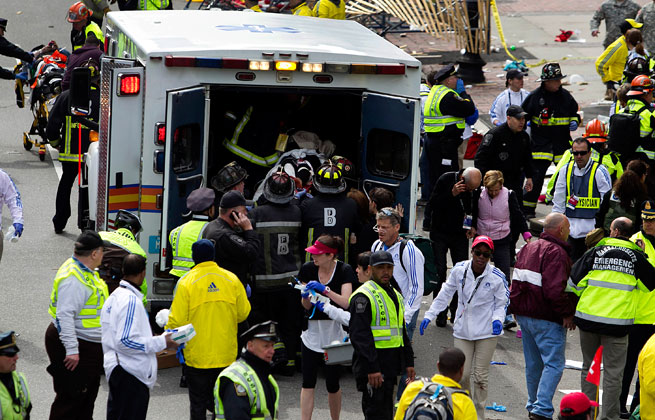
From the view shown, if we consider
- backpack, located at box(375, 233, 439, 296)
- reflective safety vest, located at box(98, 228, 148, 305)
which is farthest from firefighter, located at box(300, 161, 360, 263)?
reflective safety vest, located at box(98, 228, 148, 305)

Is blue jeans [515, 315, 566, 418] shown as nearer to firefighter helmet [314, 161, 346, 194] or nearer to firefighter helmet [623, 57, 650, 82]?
firefighter helmet [314, 161, 346, 194]

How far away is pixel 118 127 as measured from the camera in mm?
9664

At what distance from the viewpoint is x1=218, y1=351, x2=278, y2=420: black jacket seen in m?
6.18

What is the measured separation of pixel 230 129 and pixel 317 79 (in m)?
2.14

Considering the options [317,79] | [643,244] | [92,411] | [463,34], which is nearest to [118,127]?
[317,79]

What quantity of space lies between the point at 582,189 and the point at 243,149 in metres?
3.50

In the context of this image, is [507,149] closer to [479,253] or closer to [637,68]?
[637,68]

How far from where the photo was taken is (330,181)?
9.58 m

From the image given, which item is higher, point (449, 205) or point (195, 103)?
point (195, 103)

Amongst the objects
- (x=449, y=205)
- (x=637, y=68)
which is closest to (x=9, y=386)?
(x=449, y=205)

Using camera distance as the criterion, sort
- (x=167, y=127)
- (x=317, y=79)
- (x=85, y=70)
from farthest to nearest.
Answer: (x=85, y=70) < (x=317, y=79) < (x=167, y=127)

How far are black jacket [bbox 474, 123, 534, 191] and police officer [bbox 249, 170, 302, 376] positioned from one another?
3.52 m

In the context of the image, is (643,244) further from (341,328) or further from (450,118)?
(450,118)

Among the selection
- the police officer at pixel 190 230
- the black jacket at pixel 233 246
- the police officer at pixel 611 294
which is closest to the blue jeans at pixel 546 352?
the police officer at pixel 611 294
